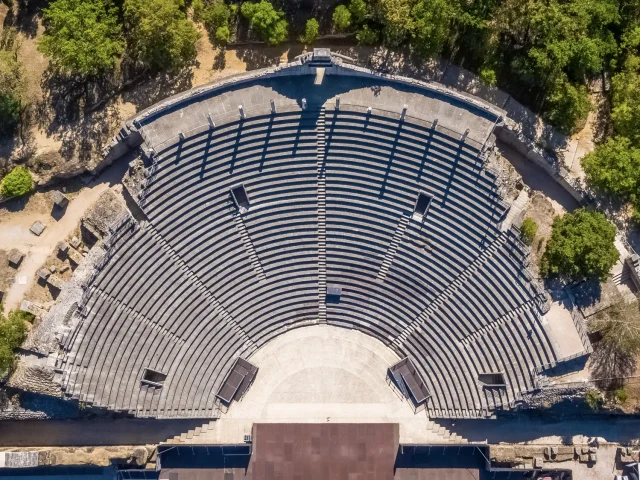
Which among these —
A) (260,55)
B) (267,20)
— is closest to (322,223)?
(260,55)

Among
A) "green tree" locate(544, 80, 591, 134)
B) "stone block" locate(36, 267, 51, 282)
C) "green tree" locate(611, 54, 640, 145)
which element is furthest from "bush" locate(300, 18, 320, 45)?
"stone block" locate(36, 267, 51, 282)

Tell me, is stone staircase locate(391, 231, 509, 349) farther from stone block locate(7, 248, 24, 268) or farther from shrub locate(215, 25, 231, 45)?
stone block locate(7, 248, 24, 268)

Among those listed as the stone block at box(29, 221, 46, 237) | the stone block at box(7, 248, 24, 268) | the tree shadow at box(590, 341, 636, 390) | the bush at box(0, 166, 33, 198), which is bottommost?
the tree shadow at box(590, 341, 636, 390)

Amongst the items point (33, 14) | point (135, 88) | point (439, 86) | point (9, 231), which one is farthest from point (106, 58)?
point (439, 86)

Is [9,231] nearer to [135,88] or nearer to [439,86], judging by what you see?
[135,88]

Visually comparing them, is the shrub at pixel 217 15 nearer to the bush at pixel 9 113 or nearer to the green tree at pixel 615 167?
the bush at pixel 9 113

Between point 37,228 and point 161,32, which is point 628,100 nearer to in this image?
point 161,32

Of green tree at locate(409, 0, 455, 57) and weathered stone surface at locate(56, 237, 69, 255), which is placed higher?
green tree at locate(409, 0, 455, 57)

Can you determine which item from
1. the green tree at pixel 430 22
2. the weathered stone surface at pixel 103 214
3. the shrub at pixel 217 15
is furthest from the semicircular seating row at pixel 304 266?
the shrub at pixel 217 15
